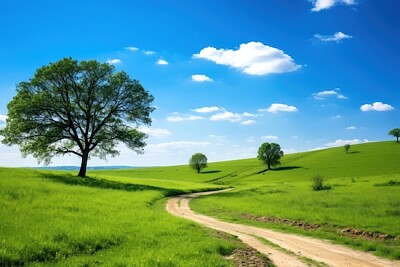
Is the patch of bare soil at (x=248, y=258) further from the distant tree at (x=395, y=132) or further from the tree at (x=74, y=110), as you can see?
the distant tree at (x=395, y=132)

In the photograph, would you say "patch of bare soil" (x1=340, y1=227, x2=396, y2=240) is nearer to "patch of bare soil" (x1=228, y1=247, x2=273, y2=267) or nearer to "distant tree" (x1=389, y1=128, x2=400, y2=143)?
"patch of bare soil" (x1=228, y1=247, x2=273, y2=267)

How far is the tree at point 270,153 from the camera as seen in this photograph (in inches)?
4867

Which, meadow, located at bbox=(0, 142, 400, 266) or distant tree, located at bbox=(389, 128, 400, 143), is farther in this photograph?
distant tree, located at bbox=(389, 128, 400, 143)

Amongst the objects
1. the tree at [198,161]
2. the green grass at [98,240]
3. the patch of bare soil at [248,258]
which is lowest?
the patch of bare soil at [248,258]

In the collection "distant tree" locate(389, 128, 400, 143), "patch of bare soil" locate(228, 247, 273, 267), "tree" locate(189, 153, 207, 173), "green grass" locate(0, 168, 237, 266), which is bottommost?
"patch of bare soil" locate(228, 247, 273, 267)

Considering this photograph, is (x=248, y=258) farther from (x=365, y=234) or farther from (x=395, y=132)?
(x=395, y=132)

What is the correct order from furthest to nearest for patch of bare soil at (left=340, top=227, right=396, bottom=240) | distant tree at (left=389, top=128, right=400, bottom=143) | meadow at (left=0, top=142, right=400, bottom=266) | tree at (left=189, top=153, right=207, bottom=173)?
distant tree at (left=389, top=128, right=400, bottom=143), tree at (left=189, top=153, right=207, bottom=173), patch of bare soil at (left=340, top=227, right=396, bottom=240), meadow at (left=0, top=142, right=400, bottom=266)

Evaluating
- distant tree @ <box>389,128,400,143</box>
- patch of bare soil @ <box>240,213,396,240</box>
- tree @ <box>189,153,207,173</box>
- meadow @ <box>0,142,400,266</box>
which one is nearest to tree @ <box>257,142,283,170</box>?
tree @ <box>189,153,207,173</box>

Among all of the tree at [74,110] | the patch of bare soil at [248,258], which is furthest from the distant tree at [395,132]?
the patch of bare soil at [248,258]

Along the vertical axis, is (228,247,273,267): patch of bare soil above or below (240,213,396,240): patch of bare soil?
above

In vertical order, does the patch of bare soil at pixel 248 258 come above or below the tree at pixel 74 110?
below

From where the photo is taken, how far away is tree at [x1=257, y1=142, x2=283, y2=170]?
12362 cm

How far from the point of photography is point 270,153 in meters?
125

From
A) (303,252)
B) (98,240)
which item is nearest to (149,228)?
(98,240)
